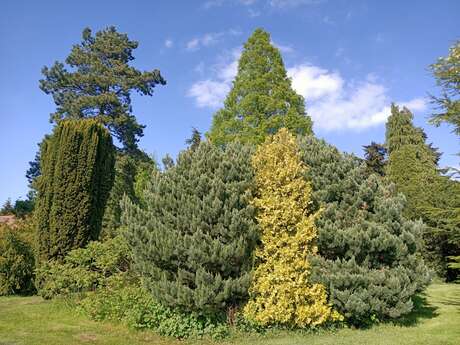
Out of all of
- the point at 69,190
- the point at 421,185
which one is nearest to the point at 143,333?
the point at 69,190

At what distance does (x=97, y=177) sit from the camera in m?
11.5

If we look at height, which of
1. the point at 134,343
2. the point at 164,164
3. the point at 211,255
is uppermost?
the point at 164,164

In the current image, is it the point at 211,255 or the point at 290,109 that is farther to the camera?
→ the point at 290,109

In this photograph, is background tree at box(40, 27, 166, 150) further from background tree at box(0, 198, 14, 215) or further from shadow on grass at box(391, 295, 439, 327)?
shadow on grass at box(391, 295, 439, 327)

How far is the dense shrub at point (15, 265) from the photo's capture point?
10.9 m

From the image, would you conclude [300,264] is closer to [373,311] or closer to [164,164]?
[373,311]

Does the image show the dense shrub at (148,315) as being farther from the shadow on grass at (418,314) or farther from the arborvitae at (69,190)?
the shadow on grass at (418,314)

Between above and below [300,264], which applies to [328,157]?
above

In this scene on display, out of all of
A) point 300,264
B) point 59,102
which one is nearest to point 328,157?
point 300,264

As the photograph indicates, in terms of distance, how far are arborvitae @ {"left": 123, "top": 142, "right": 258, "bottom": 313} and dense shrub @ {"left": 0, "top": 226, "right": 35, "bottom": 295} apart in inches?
197

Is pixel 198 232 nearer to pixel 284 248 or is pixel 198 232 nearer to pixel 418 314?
pixel 284 248

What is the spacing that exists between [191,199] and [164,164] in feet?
4.12

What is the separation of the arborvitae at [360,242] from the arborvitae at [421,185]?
6.39ft

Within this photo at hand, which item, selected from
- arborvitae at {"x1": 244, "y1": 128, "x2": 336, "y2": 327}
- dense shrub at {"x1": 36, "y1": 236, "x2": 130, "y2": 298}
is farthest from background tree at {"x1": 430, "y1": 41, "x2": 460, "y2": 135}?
dense shrub at {"x1": 36, "y1": 236, "x2": 130, "y2": 298}
